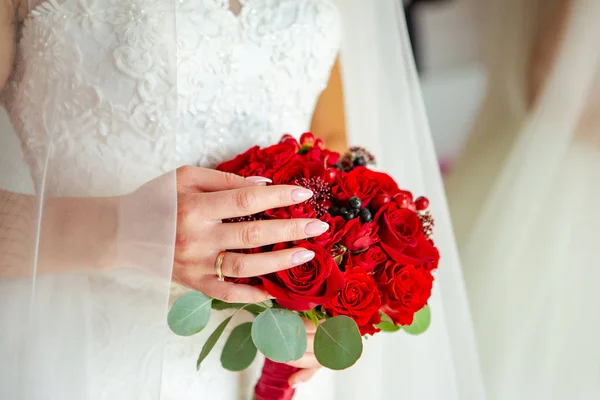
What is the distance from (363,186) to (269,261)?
0.15 meters

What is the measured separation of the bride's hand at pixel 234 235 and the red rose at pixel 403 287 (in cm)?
10

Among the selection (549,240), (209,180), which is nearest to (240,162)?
(209,180)

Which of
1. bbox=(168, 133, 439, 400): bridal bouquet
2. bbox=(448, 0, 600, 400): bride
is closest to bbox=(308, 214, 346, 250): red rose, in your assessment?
bbox=(168, 133, 439, 400): bridal bouquet

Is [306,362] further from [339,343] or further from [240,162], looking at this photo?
[240,162]

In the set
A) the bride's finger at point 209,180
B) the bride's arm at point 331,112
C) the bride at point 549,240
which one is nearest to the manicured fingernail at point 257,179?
the bride's finger at point 209,180

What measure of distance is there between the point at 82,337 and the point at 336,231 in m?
0.30

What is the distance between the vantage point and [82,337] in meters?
0.54

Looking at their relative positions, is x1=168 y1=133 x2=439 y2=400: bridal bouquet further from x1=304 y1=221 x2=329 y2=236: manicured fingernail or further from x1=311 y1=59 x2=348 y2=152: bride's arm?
x1=311 y1=59 x2=348 y2=152: bride's arm

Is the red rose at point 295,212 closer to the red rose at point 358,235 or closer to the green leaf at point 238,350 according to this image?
the red rose at point 358,235

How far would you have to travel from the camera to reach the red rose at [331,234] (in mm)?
534

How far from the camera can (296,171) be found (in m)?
0.59

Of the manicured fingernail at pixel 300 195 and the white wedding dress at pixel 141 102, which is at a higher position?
the white wedding dress at pixel 141 102

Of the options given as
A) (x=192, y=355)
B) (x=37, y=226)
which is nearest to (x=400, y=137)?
(x=192, y=355)

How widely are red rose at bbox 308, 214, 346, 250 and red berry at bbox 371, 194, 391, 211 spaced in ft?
0.18
